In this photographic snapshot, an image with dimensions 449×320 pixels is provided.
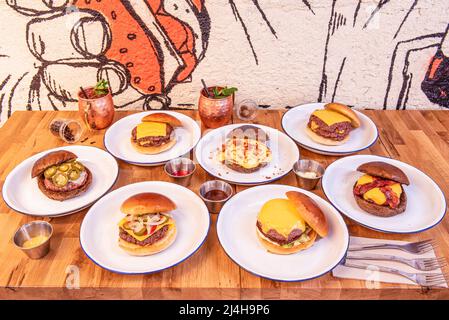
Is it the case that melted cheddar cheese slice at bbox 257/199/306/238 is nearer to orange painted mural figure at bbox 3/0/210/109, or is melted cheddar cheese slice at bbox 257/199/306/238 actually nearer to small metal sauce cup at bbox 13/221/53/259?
small metal sauce cup at bbox 13/221/53/259

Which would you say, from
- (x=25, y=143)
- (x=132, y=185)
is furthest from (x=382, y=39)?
(x=25, y=143)

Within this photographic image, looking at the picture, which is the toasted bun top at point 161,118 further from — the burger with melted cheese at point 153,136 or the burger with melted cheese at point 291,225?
the burger with melted cheese at point 291,225

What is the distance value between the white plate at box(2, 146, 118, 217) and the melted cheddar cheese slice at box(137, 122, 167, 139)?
0.22 m

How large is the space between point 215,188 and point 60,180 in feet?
2.41

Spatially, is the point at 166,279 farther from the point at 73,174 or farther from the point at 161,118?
the point at 161,118

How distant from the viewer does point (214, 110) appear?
2277 mm

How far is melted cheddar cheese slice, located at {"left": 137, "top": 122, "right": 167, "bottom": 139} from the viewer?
212 centimetres

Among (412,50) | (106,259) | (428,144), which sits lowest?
(428,144)

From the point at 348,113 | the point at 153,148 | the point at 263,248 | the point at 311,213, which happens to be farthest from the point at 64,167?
the point at 348,113

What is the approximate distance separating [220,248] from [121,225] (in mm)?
435

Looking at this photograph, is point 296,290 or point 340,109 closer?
point 296,290

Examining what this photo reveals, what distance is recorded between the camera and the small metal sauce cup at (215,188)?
173 centimetres

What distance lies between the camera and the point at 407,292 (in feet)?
4.75

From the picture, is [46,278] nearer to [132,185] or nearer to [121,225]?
[121,225]
